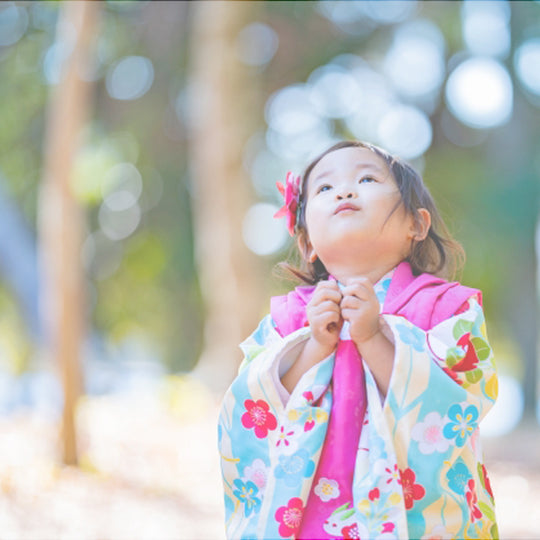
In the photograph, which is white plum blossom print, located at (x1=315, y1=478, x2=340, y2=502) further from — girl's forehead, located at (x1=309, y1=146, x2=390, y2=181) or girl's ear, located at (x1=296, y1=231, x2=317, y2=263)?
girl's forehead, located at (x1=309, y1=146, x2=390, y2=181)

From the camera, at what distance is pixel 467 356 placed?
168cm

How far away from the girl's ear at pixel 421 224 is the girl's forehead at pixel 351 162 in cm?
15

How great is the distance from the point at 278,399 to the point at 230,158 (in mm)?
6428

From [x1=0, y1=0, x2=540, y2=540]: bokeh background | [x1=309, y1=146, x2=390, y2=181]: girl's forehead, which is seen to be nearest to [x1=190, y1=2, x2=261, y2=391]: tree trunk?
[x1=0, y1=0, x2=540, y2=540]: bokeh background

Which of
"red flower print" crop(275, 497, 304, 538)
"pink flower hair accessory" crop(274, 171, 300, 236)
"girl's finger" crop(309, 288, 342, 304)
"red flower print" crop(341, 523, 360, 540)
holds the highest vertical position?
"pink flower hair accessory" crop(274, 171, 300, 236)

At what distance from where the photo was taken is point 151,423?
688 centimetres

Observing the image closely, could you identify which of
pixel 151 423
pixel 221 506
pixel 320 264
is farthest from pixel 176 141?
pixel 320 264

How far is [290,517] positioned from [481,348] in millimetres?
604

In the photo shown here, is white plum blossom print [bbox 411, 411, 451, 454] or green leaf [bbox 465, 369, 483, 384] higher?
green leaf [bbox 465, 369, 483, 384]

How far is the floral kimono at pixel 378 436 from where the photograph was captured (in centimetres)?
160

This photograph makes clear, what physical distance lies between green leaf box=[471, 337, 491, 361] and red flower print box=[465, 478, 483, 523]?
0.29 meters

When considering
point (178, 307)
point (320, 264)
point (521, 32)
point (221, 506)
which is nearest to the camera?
point (320, 264)

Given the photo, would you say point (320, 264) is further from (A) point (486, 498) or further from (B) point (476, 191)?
(B) point (476, 191)

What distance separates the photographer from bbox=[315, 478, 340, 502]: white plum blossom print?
1.64 m
